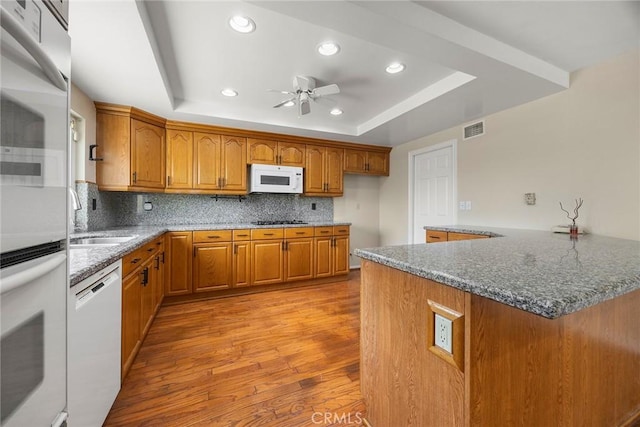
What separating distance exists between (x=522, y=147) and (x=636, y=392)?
224 centimetres

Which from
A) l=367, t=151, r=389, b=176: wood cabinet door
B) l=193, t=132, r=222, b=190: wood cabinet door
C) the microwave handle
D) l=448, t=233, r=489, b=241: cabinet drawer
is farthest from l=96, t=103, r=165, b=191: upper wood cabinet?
l=448, t=233, r=489, b=241: cabinet drawer

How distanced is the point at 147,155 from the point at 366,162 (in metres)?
3.19

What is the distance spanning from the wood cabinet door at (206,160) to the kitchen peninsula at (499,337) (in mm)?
2790

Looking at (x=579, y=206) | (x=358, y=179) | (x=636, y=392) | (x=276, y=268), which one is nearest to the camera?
(x=636, y=392)

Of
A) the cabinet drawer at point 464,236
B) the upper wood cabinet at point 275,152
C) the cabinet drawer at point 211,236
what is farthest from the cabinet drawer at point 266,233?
the cabinet drawer at point 464,236

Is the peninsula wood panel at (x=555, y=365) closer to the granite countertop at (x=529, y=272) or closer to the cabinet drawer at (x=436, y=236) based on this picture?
the granite countertop at (x=529, y=272)

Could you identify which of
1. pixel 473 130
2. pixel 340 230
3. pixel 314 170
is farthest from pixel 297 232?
pixel 473 130

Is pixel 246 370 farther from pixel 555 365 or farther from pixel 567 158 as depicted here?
pixel 567 158

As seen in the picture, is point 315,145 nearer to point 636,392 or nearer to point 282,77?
point 282,77

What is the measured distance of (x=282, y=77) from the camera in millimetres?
2457

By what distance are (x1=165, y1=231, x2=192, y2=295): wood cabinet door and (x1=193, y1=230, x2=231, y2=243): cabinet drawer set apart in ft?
0.25

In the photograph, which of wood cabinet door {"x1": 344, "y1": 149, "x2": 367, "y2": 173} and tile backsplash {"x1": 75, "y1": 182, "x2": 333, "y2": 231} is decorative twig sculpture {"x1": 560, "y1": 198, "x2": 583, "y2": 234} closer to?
wood cabinet door {"x1": 344, "y1": 149, "x2": 367, "y2": 173}

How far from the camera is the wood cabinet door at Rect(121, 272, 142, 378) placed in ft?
5.38

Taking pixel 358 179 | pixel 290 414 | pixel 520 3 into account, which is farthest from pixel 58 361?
pixel 358 179
